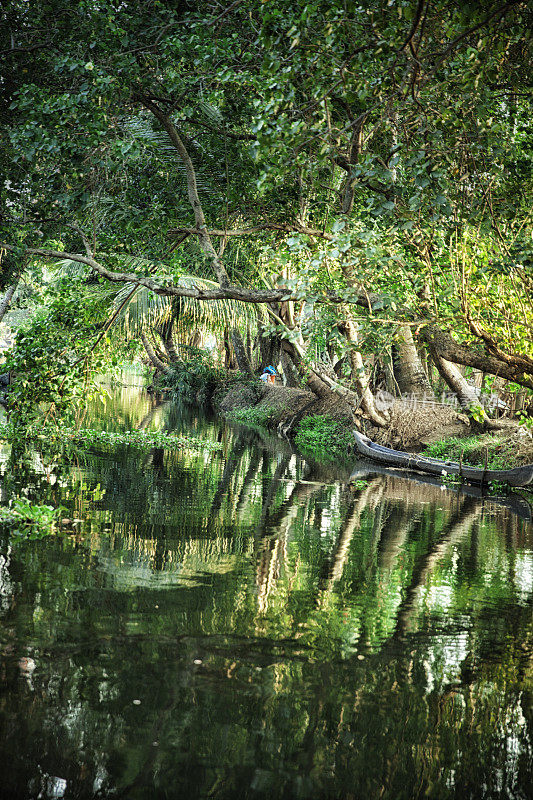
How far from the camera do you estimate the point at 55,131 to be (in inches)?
387

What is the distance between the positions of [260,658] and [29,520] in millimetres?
4672

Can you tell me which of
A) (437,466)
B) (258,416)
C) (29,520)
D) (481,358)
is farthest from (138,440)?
(481,358)

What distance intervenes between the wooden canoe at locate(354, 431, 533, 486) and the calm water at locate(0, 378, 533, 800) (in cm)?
509

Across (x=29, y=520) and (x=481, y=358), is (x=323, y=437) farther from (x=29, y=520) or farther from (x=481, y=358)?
(x=29, y=520)

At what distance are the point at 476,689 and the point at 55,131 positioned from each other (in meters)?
8.00

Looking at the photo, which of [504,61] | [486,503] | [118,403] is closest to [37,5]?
[504,61]

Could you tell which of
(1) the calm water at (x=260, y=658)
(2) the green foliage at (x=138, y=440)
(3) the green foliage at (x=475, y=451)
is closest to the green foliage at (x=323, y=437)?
(3) the green foliage at (x=475, y=451)

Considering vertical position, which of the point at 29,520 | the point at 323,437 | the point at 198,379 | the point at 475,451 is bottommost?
the point at 29,520

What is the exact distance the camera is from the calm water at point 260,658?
443 cm

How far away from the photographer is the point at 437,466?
18641 mm

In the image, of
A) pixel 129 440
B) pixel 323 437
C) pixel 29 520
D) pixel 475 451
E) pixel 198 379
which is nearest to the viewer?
pixel 29 520

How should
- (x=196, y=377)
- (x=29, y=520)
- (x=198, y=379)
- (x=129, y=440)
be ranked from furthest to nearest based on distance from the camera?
(x=196, y=377) → (x=198, y=379) → (x=129, y=440) → (x=29, y=520)

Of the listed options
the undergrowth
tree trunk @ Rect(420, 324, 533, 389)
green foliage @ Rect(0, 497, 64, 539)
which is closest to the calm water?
green foliage @ Rect(0, 497, 64, 539)

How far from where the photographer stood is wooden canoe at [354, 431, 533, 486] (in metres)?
16.7
